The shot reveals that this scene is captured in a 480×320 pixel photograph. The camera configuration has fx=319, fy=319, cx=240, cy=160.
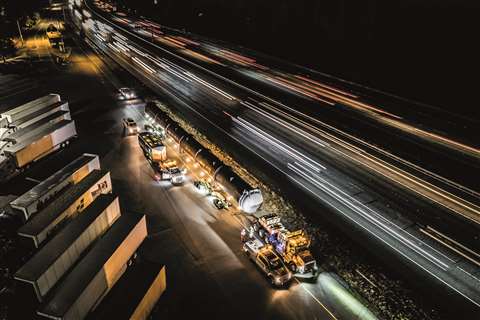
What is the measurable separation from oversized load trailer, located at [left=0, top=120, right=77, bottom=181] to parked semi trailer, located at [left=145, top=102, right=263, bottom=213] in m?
12.1

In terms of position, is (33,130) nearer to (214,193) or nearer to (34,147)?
(34,147)

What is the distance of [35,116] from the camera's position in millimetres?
40812

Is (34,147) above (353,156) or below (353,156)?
above

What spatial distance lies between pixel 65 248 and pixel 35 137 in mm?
23144

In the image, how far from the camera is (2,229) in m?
24.5

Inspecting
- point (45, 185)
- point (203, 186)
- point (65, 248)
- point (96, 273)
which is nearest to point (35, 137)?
point (45, 185)

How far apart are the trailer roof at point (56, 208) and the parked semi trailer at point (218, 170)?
31.7ft

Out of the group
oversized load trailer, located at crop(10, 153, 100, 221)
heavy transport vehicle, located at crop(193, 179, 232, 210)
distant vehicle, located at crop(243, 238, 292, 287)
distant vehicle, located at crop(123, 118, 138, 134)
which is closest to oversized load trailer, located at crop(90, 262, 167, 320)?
distant vehicle, located at crop(243, 238, 292, 287)

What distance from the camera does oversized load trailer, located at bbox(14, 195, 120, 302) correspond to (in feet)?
61.3

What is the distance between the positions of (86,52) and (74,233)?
89167mm

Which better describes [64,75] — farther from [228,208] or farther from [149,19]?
[149,19]

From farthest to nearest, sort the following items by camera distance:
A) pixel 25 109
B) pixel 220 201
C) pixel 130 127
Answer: pixel 130 127, pixel 25 109, pixel 220 201

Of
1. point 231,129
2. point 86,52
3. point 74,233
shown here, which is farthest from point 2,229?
point 86,52

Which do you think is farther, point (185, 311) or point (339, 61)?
point (339, 61)
